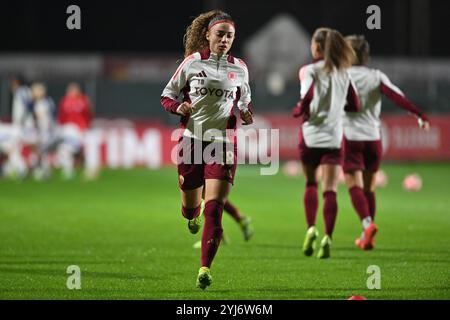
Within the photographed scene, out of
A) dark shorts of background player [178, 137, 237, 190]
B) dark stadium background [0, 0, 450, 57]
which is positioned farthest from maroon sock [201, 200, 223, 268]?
dark stadium background [0, 0, 450, 57]

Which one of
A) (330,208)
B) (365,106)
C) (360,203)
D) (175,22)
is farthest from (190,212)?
(175,22)

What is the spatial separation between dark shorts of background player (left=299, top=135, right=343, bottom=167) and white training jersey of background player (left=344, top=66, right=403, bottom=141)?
0.79 meters

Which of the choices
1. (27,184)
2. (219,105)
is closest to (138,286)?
(219,105)

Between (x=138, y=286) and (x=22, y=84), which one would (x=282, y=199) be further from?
(x=138, y=286)

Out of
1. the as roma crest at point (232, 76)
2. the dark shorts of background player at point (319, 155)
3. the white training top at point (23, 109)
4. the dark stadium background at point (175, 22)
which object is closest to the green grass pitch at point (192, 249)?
the dark shorts of background player at point (319, 155)

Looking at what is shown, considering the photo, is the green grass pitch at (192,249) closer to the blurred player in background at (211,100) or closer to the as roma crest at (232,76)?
the blurred player in background at (211,100)

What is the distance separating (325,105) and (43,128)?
1477 centimetres

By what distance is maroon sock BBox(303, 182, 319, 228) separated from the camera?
36.0 feet

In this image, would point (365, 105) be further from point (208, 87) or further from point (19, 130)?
point (19, 130)

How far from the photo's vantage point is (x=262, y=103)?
31891mm

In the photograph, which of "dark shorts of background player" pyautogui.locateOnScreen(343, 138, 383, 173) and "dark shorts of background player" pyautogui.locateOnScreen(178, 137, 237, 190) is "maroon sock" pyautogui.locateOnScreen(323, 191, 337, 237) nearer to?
"dark shorts of background player" pyautogui.locateOnScreen(343, 138, 383, 173)

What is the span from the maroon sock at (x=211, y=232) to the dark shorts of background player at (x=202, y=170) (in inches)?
9.7

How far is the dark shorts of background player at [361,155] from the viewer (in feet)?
37.7

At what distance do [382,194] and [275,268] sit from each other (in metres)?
9.94
